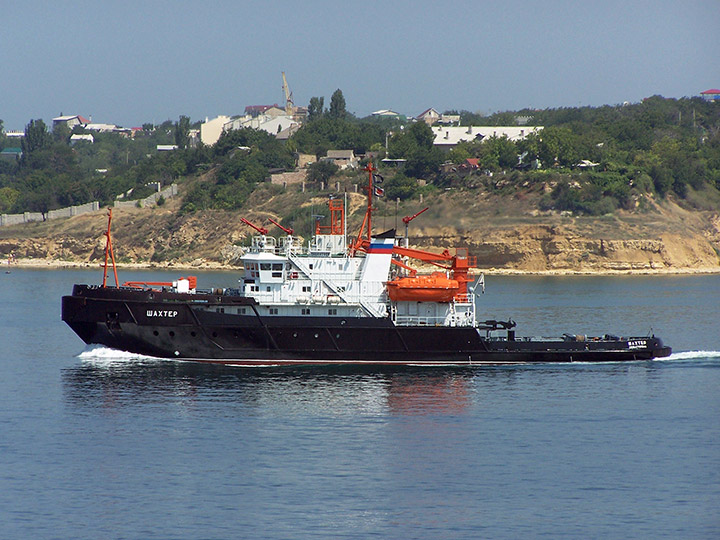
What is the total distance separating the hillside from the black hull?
67186mm

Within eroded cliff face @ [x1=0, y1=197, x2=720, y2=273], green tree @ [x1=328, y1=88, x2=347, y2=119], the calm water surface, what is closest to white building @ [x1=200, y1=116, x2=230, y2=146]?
green tree @ [x1=328, y1=88, x2=347, y2=119]

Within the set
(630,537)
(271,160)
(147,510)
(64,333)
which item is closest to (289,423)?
(147,510)

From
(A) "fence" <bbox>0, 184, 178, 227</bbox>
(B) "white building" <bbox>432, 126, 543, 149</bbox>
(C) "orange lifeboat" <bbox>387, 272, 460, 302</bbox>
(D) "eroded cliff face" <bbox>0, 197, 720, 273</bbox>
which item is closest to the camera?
(C) "orange lifeboat" <bbox>387, 272, 460, 302</bbox>

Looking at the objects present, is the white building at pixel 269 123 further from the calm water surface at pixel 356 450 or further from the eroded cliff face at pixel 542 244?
the calm water surface at pixel 356 450

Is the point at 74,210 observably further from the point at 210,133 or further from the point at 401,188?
the point at 401,188

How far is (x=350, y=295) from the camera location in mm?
48625

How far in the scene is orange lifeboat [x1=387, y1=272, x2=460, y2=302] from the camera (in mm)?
48344

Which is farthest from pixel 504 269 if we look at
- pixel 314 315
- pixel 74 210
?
pixel 314 315

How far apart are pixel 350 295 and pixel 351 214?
78.5m

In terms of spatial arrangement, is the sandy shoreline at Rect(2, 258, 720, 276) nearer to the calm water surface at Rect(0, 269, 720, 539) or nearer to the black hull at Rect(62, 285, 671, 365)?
the black hull at Rect(62, 285, 671, 365)

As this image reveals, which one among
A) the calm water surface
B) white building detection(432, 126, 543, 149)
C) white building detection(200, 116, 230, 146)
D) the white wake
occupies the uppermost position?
white building detection(200, 116, 230, 146)

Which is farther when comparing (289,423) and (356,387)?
Answer: (356,387)

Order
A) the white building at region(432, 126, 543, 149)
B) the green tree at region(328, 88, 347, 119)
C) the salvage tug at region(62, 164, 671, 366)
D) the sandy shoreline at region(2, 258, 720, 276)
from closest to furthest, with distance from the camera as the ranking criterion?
1. the salvage tug at region(62, 164, 671, 366)
2. the sandy shoreline at region(2, 258, 720, 276)
3. the white building at region(432, 126, 543, 149)
4. the green tree at region(328, 88, 347, 119)

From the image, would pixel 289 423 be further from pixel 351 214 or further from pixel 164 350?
pixel 351 214
